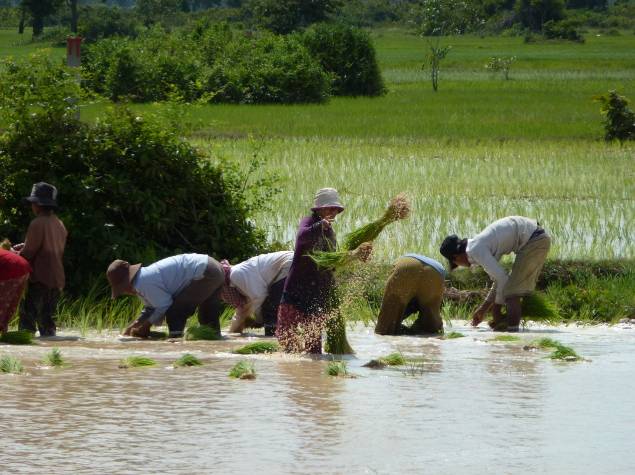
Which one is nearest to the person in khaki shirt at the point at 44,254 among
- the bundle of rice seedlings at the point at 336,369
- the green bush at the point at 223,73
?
the bundle of rice seedlings at the point at 336,369

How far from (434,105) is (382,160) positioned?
515 inches

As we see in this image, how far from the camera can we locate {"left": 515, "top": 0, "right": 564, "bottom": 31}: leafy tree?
251ft

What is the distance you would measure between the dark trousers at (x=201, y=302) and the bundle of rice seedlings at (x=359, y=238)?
1125 millimetres

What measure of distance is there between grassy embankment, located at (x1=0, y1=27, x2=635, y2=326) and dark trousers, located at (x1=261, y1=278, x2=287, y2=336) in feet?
7.32

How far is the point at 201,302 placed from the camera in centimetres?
1023

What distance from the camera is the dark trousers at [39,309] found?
10.4 meters

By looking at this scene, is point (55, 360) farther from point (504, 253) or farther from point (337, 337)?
point (504, 253)

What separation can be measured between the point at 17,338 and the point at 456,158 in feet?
42.9

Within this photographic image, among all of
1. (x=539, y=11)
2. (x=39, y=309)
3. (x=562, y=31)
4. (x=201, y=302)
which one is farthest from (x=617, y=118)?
(x=539, y=11)

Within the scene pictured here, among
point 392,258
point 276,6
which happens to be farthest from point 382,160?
point 276,6

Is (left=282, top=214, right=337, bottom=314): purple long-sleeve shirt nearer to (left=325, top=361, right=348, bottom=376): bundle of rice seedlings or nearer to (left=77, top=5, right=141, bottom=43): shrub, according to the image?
(left=325, top=361, right=348, bottom=376): bundle of rice seedlings

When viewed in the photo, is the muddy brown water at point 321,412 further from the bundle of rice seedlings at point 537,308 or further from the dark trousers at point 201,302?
the bundle of rice seedlings at point 537,308

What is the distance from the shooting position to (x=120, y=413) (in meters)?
7.74

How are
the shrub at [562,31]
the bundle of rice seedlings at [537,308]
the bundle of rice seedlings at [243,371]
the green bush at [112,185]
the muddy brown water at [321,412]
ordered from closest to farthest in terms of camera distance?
the muddy brown water at [321,412], the bundle of rice seedlings at [243,371], the bundle of rice seedlings at [537,308], the green bush at [112,185], the shrub at [562,31]
